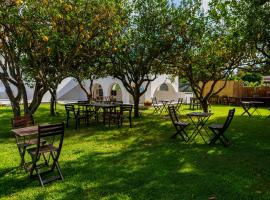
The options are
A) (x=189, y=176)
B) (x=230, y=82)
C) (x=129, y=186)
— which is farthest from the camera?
(x=230, y=82)

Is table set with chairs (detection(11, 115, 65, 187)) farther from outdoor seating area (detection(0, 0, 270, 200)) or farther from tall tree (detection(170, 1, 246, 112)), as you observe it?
tall tree (detection(170, 1, 246, 112))

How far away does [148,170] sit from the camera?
243 inches

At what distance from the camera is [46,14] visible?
877cm

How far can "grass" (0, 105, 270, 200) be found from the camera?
4.93 meters

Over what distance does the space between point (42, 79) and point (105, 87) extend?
18.1 metres

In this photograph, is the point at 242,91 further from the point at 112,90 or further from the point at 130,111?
the point at 130,111

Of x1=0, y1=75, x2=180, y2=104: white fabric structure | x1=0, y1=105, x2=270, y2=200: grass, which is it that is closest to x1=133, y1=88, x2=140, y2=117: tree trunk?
x1=0, y1=105, x2=270, y2=200: grass

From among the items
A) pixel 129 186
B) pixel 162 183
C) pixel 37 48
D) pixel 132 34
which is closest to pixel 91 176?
pixel 129 186

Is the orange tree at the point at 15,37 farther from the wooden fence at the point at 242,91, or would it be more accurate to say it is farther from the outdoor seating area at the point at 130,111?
the wooden fence at the point at 242,91

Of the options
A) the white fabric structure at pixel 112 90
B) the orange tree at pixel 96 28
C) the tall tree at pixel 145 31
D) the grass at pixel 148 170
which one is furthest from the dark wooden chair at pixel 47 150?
the white fabric structure at pixel 112 90

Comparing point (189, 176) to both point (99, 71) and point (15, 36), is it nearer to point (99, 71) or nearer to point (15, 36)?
point (15, 36)

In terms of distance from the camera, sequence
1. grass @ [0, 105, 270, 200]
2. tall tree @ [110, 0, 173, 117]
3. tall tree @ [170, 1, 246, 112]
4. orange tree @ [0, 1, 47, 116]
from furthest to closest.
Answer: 1. tall tree @ [110, 0, 173, 117]
2. tall tree @ [170, 1, 246, 112]
3. orange tree @ [0, 1, 47, 116]
4. grass @ [0, 105, 270, 200]

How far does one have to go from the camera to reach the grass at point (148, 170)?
16.2ft

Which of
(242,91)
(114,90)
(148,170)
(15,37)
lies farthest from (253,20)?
(114,90)
